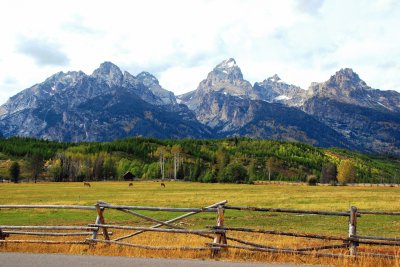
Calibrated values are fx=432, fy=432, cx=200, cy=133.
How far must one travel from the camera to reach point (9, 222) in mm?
38750

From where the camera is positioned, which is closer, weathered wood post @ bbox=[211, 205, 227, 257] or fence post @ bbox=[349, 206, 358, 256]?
fence post @ bbox=[349, 206, 358, 256]

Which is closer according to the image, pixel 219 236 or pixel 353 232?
pixel 353 232

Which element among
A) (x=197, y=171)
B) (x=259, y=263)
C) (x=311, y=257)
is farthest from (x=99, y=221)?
(x=197, y=171)

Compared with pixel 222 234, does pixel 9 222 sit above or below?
below

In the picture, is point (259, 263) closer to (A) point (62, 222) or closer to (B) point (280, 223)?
(B) point (280, 223)

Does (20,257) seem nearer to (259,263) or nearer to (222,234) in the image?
(222,234)

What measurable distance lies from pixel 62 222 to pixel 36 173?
170 meters

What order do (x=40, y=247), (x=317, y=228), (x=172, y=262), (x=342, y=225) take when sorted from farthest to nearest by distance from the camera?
1. (x=342, y=225)
2. (x=317, y=228)
3. (x=40, y=247)
4. (x=172, y=262)

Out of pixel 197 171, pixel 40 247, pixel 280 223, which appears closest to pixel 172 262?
pixel 40 247

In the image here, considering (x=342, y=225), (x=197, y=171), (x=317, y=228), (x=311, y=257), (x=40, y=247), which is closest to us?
(x=311, y=257)

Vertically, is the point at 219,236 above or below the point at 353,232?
below

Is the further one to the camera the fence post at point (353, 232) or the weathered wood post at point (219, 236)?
the weathered wood post at point (219, 236)

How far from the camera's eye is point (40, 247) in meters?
19.7

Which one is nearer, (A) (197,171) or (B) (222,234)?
(B) (222,234)
